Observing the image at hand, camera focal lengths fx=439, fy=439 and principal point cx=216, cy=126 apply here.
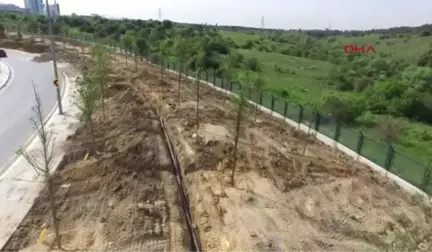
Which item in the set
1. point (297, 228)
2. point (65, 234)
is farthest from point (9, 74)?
point (297, 228)

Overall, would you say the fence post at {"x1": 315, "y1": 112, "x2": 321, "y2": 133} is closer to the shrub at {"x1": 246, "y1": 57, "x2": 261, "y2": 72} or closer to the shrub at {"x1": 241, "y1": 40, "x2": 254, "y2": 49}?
the shrub at {"x1": 246, "y1": 57, "x2": 261, "y2": 72}

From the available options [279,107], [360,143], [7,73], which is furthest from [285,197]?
[7,73]

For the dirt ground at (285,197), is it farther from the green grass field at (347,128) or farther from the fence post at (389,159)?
the green grass field at (347,128)

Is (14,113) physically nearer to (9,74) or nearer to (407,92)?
(9,74)

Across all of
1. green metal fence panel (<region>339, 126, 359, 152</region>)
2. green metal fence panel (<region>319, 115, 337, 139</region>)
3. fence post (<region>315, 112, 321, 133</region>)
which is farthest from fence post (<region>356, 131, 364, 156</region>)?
fence post (<region>315, 112, 321, 133</region>)

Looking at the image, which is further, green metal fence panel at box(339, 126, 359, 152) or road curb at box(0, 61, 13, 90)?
road curb at box(0, 61, 13, 90)

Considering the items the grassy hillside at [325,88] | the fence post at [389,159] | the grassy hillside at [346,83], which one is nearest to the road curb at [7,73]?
the grassy hillside at [346,83]
